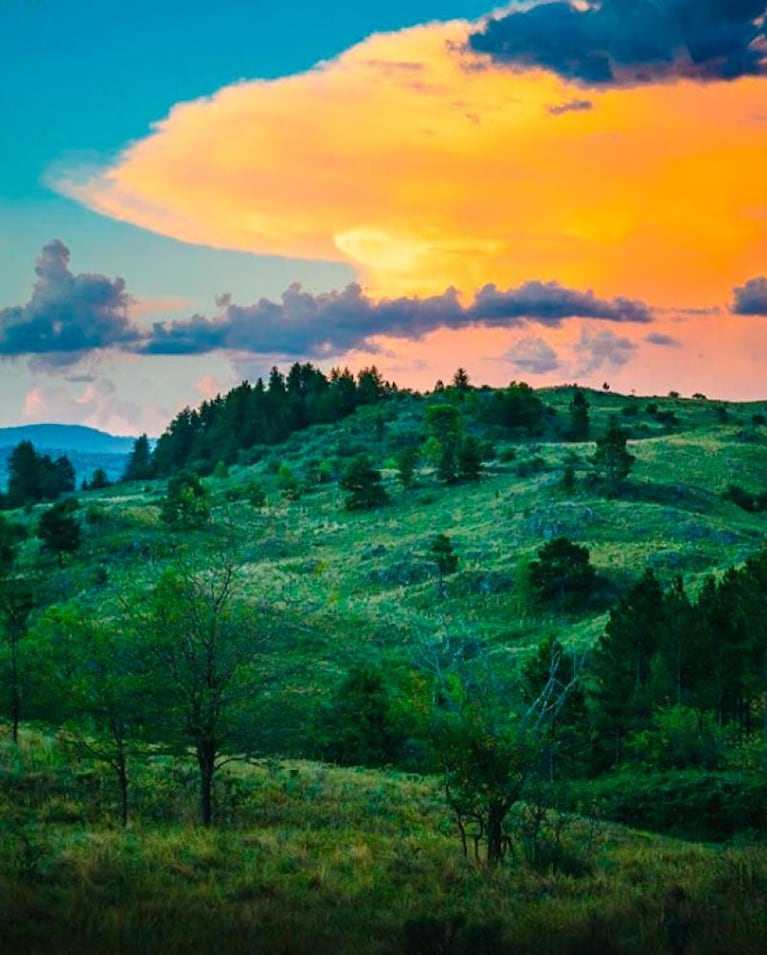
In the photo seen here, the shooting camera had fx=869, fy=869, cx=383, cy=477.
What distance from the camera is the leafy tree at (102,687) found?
55.6ft

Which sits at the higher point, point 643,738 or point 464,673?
point 464,673

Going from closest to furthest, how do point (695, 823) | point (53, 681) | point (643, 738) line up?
point (53, 681) → point (695, 823) → point (643, 738)

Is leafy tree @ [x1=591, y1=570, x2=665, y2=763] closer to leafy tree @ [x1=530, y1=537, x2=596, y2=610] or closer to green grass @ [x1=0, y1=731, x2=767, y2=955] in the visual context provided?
green grass @ [x1=0, y1=731, x2=767, y2=955]

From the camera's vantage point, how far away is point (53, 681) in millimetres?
17812

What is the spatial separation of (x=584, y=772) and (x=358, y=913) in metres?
29.3

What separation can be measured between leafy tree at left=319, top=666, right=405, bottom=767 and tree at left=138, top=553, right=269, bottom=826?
20914mm

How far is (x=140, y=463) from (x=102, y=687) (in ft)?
484

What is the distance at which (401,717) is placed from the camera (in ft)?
82.3

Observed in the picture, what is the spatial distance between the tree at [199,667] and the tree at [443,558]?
52802 millimetres

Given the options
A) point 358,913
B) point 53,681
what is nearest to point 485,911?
point 358,913

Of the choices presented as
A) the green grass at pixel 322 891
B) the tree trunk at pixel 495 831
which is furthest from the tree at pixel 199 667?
the tree trunk at pixel 495 831

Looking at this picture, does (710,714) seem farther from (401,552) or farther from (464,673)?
(401,552)

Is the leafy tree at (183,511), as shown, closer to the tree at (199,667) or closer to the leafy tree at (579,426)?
the leafy tree at (579,426)

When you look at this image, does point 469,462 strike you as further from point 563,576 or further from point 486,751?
point 486,751
